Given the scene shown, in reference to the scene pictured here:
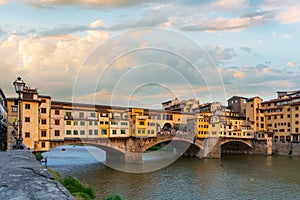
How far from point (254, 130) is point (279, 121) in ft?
19.2

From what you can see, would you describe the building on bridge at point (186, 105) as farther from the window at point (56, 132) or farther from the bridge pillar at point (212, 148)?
the window at point (56, 132)

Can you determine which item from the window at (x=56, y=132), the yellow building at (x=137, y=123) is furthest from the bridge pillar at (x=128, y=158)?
the window at (x=56, y=132)

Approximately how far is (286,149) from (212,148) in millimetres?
18617

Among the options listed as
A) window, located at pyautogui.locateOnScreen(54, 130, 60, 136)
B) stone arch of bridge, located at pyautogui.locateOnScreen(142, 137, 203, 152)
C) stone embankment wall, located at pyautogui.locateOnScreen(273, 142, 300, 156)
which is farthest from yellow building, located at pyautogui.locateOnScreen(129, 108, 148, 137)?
stone embankment wall, located at pyautogui.locateOnScreen(273, 142, 300, 156)

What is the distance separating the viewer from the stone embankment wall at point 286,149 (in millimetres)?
64500

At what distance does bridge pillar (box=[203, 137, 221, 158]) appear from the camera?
2291 inches

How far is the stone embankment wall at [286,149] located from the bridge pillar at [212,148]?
16673 mm

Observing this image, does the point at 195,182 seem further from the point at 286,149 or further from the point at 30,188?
the point at 286,149

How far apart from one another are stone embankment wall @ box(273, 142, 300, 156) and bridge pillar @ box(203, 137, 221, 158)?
1667 cm

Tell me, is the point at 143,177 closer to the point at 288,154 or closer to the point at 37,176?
the point at 37,176

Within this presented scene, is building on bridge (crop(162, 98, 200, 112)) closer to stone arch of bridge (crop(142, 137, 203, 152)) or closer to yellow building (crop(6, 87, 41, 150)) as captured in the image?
stone arch of bridge (crop(142, 137, 203, 152))

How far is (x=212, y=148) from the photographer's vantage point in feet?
193

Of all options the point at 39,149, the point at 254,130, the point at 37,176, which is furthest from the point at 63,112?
the point at 254,130

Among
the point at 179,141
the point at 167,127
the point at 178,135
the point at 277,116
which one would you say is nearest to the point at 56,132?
the point at 178,135
